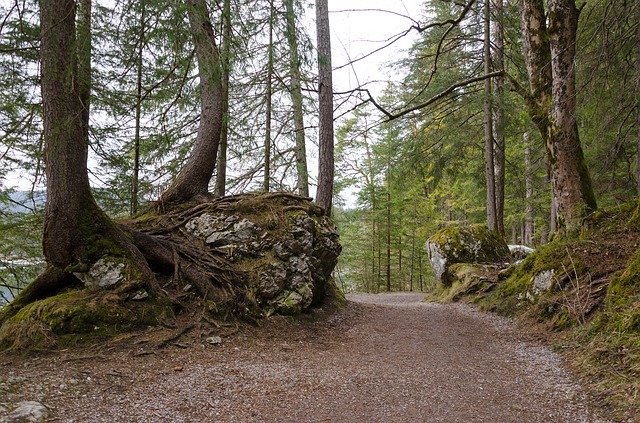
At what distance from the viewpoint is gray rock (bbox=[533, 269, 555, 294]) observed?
246 inches

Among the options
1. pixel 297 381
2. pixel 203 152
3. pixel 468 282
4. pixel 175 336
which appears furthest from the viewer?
pixel 468 282

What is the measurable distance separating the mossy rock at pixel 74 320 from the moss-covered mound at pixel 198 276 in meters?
0.01

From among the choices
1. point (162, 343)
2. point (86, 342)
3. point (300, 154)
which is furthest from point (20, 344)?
point (300, 154)

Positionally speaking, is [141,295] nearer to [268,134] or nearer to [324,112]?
[324,112]

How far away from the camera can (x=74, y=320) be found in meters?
4.52

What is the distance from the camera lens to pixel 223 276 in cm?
602

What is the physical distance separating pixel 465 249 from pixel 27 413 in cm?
1106

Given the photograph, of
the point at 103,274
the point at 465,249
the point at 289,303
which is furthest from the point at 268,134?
the point at 103,274

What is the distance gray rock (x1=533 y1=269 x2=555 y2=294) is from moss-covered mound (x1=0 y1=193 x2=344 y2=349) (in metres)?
3.60

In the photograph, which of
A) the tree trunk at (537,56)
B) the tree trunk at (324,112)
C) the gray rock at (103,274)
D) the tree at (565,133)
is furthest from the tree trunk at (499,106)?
the gray rock at (103,274)

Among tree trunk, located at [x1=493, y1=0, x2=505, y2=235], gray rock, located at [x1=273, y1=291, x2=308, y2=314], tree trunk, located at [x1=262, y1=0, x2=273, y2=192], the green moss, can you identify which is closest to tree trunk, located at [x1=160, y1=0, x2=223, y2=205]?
gray rock, located at [x1=273, y1=291, x2=308, y2=314]

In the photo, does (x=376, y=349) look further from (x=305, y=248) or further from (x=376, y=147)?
(x=376, y=147)

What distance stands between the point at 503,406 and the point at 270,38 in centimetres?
1009

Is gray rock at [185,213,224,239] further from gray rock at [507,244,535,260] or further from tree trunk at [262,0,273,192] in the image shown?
gray rock at [507,244,535,260]
